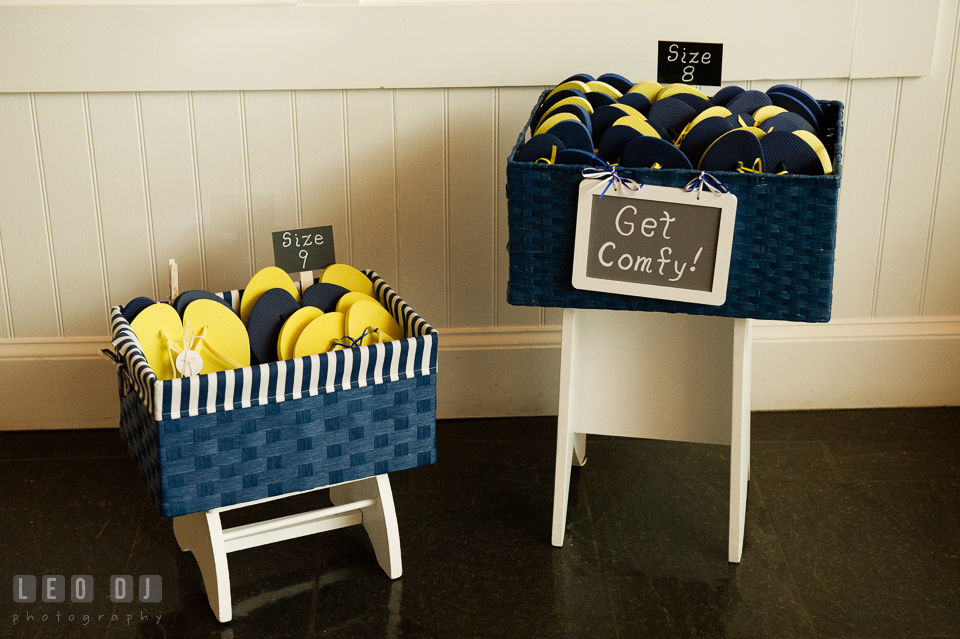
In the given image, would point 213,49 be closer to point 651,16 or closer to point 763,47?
point 651,16

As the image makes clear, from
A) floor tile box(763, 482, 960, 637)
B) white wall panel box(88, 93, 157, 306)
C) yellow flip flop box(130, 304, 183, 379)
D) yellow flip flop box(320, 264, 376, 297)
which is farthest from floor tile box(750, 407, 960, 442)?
white wall panel box(88, 93, 157, 306)

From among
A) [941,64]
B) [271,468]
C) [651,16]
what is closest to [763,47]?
[651,16]

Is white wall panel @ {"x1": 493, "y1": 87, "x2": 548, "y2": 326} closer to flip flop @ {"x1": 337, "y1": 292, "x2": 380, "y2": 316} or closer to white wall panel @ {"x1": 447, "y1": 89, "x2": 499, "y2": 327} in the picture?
white wall panel @ {"x1": 447, "y1": 89, "x2": 499, "y2": 327}

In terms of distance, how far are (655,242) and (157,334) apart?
95 cm

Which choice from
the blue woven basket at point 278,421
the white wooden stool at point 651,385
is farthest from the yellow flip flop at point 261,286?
the white wooden stool at point 651,385

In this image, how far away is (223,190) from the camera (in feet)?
7.42

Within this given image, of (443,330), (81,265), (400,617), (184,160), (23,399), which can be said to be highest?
(184,160)

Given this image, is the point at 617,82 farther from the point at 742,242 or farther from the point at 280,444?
the point at 280,444

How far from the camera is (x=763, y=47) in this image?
2201 mm

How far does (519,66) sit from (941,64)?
106 centimetres

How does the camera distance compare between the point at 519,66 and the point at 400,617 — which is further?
the point at 519,66

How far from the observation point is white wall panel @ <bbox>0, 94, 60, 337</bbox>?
2166 millimetres

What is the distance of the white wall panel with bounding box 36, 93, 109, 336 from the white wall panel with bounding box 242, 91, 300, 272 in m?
0.37

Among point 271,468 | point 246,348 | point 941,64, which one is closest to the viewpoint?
point 271,468
